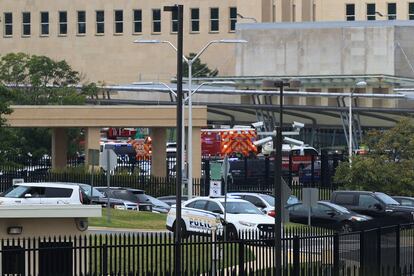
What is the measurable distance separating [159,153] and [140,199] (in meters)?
14.1

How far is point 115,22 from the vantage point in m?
141

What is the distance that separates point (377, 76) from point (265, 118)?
8.74 m

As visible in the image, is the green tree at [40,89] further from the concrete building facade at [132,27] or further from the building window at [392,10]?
the building window at [392,10]

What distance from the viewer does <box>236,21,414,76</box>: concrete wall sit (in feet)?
377

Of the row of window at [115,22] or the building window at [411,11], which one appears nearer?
the building window at [411,11]

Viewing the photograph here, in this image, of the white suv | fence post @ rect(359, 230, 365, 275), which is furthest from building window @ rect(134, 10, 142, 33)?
fence post @ rect(359, 230, 365, 275)

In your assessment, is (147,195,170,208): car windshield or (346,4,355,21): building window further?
(346,4,355,21): building window

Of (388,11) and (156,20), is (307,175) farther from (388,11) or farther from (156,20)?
(156,20)

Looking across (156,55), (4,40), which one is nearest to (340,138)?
(156,55)

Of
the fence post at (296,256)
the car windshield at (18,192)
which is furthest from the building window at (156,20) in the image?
the fence post at (296,256)

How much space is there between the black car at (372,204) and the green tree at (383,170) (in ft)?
28.1

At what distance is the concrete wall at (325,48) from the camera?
11500cm

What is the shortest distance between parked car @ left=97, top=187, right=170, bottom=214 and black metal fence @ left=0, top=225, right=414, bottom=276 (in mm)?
20040

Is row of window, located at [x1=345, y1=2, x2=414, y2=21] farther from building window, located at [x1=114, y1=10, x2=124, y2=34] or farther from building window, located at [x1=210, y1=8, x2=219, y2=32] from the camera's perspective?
building window, located at [x1=114, y1=10, x2=124, y2=34]
